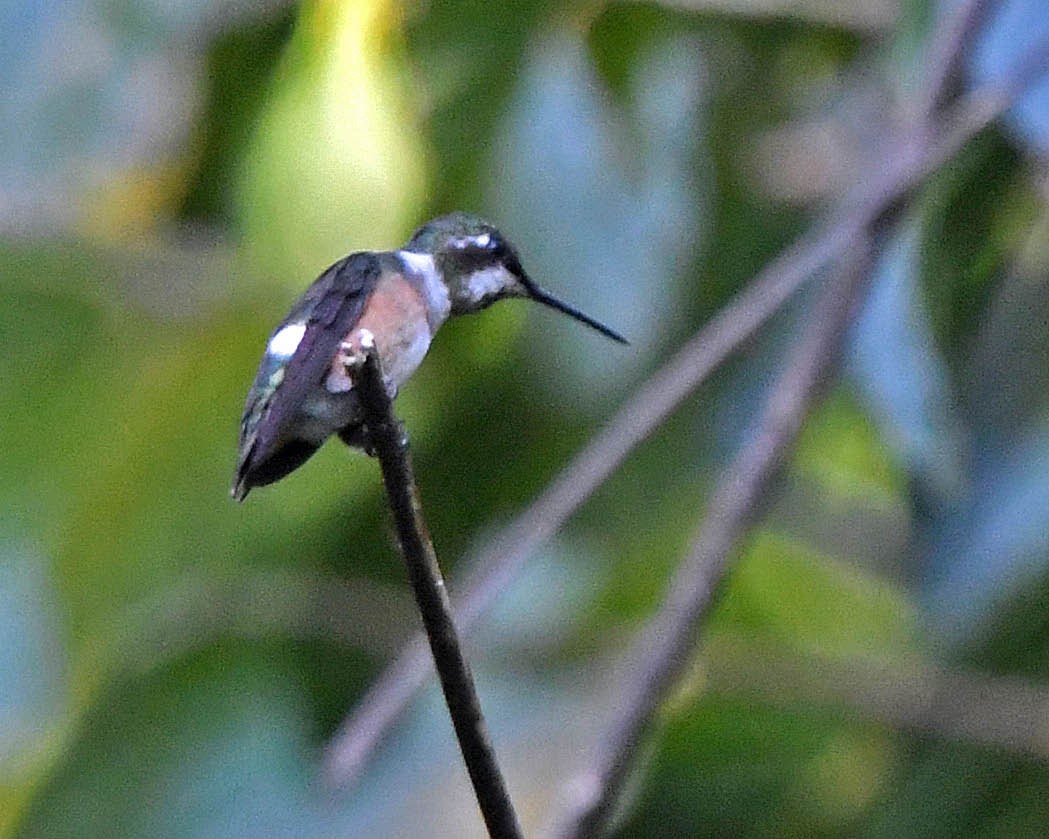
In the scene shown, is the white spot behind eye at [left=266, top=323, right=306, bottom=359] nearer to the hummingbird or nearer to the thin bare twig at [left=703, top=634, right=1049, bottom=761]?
the hummingbird

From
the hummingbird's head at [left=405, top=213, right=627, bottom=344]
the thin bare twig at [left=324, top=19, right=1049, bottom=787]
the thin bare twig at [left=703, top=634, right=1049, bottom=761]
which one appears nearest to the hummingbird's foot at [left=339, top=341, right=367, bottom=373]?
the hummingbird's head at [left=405, top=213, right=627, bottom=344]

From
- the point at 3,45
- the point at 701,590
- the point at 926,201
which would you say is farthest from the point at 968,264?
the point at 3,45

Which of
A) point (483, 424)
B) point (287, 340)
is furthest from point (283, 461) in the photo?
point (483, 424)

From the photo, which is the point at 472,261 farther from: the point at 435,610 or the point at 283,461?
the point at 435,610

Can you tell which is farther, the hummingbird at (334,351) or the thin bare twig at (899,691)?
the thin bare twig at (899,691)

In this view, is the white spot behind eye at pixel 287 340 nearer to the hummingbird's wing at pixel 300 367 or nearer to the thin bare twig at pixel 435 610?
the hummingbird's wing at pixel 300 367

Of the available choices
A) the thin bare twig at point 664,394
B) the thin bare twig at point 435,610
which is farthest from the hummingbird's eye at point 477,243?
the thin bare twig at point 664,394

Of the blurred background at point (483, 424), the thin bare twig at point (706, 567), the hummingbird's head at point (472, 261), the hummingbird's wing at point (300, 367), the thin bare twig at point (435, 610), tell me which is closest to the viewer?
the thin bare twig at point (435, 610)

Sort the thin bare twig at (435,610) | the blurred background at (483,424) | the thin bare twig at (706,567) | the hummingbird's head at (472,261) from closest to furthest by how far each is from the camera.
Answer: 1. the thin bare twig at (435,610)
2. the hummingbird's head at (472,261)
3. the thin bare twig at (706,567)
4. the blurred background at (483,424)
